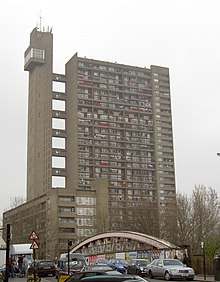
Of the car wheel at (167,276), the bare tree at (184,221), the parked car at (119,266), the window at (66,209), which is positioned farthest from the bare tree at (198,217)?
the window at (66,209)

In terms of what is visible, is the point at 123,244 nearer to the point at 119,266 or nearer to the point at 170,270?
the point at 119,266

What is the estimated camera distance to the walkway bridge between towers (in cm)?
5833

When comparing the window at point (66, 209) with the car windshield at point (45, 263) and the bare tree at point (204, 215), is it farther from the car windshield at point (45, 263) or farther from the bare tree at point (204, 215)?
the car windshield at point (45, 263)

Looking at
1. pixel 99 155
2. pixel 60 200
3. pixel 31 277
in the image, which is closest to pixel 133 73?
pixel 99 155

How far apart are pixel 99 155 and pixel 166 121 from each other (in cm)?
2637

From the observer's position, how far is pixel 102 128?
14975cm

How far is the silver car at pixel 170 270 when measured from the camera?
108ft

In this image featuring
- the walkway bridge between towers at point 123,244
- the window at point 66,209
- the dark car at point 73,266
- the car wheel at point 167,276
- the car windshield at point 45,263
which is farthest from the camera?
the window at point 66,209

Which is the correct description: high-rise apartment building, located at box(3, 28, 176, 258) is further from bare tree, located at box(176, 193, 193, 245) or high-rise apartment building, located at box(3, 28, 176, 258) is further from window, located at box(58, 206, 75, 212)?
bare tree, located at box(176, 193, 193, 245)

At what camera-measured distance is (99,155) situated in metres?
146

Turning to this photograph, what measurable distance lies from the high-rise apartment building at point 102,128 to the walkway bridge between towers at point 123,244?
5019 cm

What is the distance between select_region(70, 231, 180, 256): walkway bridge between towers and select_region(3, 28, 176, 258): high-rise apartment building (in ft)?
165

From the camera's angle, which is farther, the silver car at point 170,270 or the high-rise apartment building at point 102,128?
the high-rise apartment building at point 102,128

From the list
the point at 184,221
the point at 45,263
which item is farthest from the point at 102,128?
the point at 45,263
